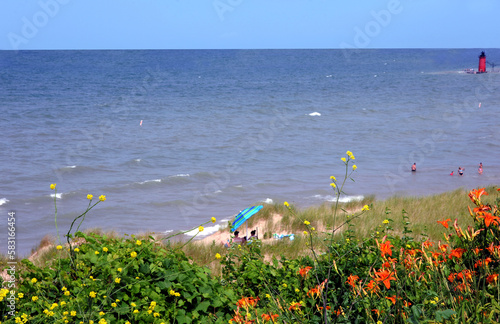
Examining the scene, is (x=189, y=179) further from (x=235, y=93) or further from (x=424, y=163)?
(x=235, y=93)

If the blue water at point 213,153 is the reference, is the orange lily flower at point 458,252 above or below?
above

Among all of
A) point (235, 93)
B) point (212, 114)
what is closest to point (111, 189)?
point (212, 114)

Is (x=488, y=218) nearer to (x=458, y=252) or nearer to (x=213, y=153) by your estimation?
(x=458, y=252)

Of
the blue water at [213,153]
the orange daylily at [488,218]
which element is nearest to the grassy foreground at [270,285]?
the orange daylily at [488,218]

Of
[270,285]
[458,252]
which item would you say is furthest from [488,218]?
[270,285]

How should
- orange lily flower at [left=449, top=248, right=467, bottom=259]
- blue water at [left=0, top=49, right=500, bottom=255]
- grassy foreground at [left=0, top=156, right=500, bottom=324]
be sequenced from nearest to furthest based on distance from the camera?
1. grassy foreground at [left=0, top=156, right=500, bottom=324]
2. orange lily flower at [left=449, top=248, right=467, bottom=259]
3. blue water at [left=0, top=49, right=500, bottom=255]

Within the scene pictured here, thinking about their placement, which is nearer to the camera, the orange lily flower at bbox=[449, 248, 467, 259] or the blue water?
the orange lily flower at bbox=[449, 248, 467, 259]

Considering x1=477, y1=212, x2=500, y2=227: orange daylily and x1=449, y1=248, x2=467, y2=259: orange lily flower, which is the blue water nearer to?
x1=449, y1=248, x2=467, y2=259: orange lily flower

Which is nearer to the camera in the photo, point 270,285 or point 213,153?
point 270,285

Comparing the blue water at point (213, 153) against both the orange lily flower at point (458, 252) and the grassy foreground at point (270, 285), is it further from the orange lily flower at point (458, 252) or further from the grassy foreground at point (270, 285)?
the orange lily flower at point (458, 252)

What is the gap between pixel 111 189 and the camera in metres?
16.5

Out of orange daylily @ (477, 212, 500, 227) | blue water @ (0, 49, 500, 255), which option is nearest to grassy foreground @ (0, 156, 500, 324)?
orange daylily @ (477, 212, 500, 227)

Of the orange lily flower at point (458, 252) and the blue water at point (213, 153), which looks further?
the blue water at point (213, 153)

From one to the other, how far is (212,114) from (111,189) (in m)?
19.4
